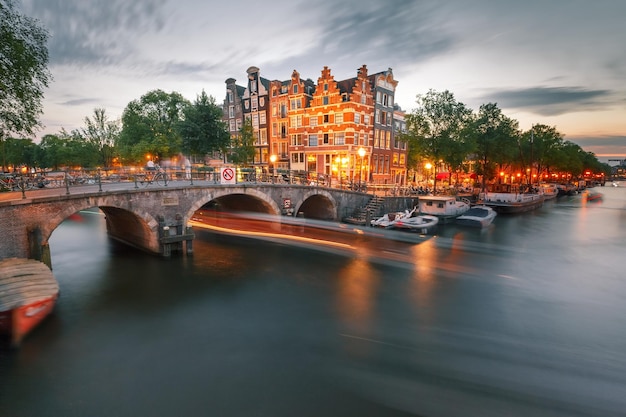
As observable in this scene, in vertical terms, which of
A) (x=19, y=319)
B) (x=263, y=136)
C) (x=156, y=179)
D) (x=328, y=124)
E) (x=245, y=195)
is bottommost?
(x=19, y=319)

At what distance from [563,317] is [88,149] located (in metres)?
77.4

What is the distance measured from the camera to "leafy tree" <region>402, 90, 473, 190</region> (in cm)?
4234

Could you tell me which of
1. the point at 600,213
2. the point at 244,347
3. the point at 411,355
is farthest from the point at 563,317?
the point at 600,213

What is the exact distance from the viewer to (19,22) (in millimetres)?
15820

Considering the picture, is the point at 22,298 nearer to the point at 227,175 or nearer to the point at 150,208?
the point at 150,208

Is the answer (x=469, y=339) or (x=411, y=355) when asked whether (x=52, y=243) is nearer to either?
(x=411, y=355)

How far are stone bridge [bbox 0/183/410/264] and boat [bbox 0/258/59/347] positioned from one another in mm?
2429

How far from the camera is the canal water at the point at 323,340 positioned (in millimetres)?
8938

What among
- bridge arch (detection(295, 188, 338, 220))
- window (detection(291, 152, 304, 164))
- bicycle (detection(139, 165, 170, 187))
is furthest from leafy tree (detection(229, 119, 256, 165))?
bicycle (detection(139, 165, 170, 187))

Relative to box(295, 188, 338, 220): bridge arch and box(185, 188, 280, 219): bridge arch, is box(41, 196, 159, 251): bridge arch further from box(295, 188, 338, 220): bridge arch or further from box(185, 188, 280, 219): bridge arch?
box(295, 188, 338, 220): bridge arch

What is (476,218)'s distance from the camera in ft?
111

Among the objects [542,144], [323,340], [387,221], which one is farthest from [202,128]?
[542,144]

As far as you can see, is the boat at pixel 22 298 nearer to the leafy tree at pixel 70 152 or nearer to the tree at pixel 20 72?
the tree at pixel 20 72

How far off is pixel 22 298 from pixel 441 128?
4469cm
